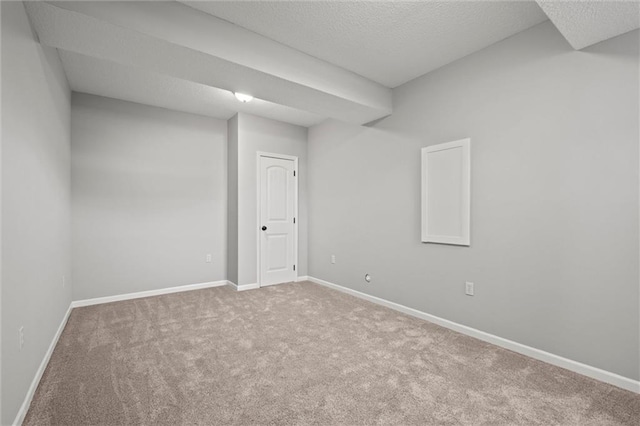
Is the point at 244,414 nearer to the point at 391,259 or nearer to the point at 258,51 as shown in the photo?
the point at 391,259

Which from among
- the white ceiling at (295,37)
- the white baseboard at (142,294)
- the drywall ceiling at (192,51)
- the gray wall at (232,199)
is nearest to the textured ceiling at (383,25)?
the white ceiling at (295,37)

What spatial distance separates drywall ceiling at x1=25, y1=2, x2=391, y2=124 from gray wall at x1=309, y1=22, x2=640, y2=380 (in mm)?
1015

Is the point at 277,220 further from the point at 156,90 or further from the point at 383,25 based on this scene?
the point at 383,25

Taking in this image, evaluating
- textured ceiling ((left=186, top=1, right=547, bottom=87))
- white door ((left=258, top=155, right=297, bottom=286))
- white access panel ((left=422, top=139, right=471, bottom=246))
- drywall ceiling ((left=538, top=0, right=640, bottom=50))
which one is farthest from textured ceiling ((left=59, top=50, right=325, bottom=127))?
drywall ceiling ((left=538, top=0, right=640, bottom=50))

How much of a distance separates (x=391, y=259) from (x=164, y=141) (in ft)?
11.6

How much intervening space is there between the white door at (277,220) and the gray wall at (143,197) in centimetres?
65

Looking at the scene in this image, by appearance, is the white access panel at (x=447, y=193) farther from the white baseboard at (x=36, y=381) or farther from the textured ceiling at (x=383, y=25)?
the white baseboard at (x=36, y=381)

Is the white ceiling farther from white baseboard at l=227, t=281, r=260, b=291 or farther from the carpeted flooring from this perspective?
white baseboard at l=227, t=281, r=260, b=291

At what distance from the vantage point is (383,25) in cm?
234

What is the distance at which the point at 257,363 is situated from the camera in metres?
2.24

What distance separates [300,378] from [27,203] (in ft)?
6.90

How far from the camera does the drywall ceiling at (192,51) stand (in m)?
1.88

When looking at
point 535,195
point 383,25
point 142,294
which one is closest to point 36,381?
point 142,294

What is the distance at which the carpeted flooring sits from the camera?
5.48 feet
